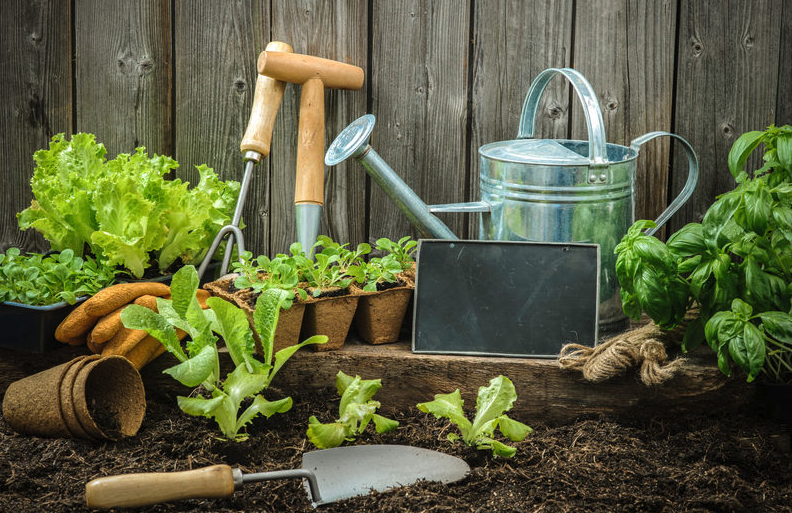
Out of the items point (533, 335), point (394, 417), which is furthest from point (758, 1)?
point (394, 417)

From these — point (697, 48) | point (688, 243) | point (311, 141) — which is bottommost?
point (688, 243)

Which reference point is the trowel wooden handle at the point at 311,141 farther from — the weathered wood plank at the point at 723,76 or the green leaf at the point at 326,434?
the weathered wood plank at the point at 723,76

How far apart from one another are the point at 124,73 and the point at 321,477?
135cm

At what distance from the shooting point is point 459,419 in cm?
147

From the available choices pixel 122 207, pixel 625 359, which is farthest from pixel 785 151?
pixel 122 207

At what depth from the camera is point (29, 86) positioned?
2.14m

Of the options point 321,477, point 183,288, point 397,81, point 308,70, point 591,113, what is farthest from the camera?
point 397,81

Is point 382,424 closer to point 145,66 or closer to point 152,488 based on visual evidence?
point 152,488

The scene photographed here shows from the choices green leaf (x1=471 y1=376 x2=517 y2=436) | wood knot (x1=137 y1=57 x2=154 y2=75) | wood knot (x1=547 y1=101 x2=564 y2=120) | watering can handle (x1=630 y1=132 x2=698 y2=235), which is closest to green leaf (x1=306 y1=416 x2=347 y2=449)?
green leaf (x1=471 y1=376 x2=517 y2=436)

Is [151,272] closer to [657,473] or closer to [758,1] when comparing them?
[657,473]

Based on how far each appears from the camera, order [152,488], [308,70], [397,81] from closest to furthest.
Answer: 1. [152,488]
2. [308,70]
3. [397,81]

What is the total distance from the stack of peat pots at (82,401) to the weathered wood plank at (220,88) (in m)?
0.73

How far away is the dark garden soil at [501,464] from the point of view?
4.22ft

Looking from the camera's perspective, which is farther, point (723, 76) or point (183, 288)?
point (723, 76)
